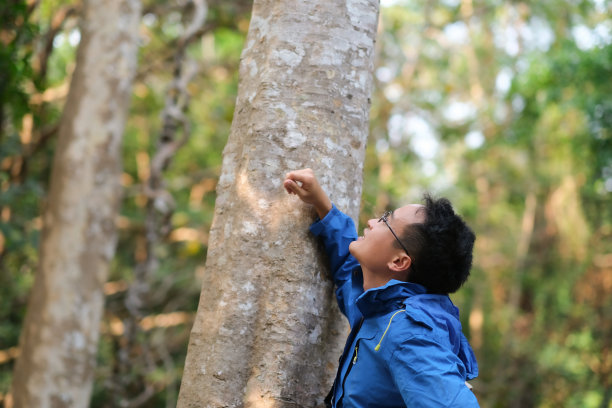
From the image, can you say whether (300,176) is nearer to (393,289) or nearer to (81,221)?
(393,289)

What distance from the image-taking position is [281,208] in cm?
199

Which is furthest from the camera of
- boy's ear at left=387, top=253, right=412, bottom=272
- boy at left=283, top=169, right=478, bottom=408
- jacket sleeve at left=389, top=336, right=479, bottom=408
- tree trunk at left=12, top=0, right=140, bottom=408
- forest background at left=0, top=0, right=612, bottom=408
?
forest background at left=0, top=0, right=612, bottom=408

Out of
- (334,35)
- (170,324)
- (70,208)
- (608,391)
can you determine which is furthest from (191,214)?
(334,35)

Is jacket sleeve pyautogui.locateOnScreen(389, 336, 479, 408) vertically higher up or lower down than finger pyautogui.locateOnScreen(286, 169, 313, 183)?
lower down

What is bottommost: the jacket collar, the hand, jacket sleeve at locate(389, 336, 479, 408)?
jacket sleeve at locate(389, 336, 479, 408)

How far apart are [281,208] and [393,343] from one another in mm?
579

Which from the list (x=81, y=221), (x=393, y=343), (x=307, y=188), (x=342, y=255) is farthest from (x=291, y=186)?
(x=81, y=221)

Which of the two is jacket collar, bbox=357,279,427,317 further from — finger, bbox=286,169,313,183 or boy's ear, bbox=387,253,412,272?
finger, bbox=286,169,313,183

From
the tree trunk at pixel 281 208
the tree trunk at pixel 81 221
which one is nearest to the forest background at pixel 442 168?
the tree trunk at pixel 81 221

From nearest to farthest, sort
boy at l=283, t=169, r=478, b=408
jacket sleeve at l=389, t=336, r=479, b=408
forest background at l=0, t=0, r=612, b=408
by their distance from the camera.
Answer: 1. jacket sleeve at l=389, t=336, r=479, b=408
2. boy at l=283, t=169, r=478, b=408
3. forest background at l=0, t=0, r=612, b=408

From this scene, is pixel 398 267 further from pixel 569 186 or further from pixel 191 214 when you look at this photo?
pixel 569 186

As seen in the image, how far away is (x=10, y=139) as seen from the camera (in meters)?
7.07

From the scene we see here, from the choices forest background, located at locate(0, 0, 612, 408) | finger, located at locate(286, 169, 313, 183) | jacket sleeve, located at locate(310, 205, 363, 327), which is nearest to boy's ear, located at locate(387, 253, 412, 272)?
jacket sleeve, located at locate(310, 205, 363, 327)

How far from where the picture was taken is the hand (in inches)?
75.2
